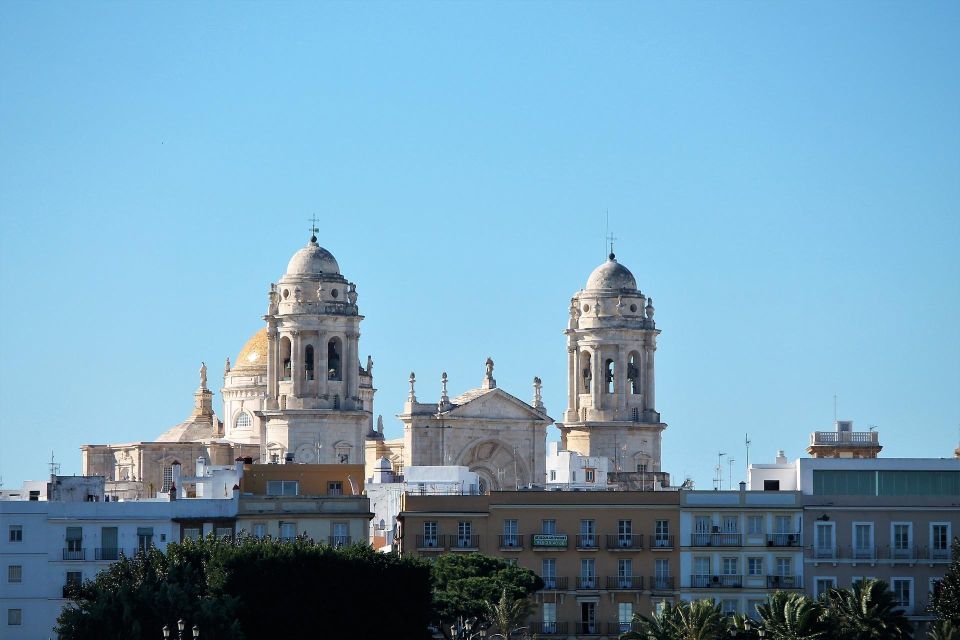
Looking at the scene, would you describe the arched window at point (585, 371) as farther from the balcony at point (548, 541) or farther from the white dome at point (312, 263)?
the balcony at point (548, 541)

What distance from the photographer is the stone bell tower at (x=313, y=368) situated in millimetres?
142750

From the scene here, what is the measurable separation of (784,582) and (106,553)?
2061 centimetres

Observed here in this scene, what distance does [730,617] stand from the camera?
86.4 meters

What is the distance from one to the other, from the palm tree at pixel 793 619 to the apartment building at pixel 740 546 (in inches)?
360

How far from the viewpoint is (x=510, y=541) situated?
94.9 m

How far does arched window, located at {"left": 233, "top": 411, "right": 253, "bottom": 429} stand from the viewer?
15788 centimetres

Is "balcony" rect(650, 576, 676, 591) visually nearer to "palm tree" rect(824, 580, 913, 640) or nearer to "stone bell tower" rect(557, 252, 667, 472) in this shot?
"palm tree" rect(824, 580, 913, 640)

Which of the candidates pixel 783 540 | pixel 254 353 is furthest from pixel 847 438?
pixel 254 353

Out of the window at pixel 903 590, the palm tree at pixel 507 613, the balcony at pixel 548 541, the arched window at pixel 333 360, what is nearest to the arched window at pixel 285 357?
the arched window at pixel 333 360

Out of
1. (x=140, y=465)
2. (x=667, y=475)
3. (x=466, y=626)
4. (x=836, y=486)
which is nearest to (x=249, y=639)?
(x=466, y=626)

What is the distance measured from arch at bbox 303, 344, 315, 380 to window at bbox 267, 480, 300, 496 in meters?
38.9

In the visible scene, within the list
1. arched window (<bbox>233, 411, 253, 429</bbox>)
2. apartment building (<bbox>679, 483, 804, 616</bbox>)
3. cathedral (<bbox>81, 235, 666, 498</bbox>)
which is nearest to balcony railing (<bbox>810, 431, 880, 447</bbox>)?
apartment building (<bbox>679, 483, 804, 616</bbox>)

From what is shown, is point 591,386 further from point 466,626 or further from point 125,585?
point 125,585

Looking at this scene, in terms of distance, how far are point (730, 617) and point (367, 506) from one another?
14.5 metres
